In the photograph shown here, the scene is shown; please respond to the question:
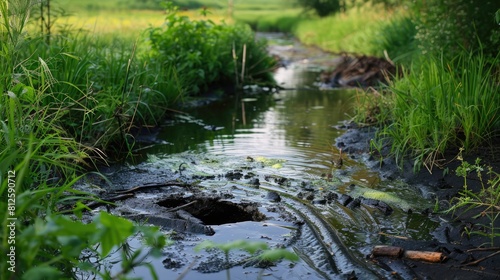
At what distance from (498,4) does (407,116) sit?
2.61m

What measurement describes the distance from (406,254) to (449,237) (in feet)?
1.67

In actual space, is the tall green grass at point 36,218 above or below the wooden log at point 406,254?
above

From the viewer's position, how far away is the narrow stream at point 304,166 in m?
3.80

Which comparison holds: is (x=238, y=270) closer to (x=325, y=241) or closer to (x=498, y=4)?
(x=325, y=241)

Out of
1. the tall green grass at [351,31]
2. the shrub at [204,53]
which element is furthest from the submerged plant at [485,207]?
the tall green grass at [351,31]

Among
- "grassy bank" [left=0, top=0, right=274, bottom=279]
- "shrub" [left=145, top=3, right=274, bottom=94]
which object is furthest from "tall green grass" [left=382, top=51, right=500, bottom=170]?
→ "shrub" [left=145, top=3, right=274, bottom=94]

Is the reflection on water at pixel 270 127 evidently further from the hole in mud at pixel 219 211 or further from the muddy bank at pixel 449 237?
the hole in mud at pixel 219 211

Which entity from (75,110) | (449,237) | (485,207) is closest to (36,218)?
(449,237)

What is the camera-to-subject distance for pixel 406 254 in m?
3.73

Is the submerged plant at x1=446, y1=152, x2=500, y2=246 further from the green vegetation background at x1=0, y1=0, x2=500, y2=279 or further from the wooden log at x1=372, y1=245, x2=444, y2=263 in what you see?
the wooden log at x1=372, y1=245, x2=444, y2=263

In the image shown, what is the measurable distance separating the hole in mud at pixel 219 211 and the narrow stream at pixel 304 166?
0.19 m

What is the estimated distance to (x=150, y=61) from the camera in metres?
8.37

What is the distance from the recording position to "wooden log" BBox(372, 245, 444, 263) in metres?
3.65

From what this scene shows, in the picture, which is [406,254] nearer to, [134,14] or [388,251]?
[388,251]
